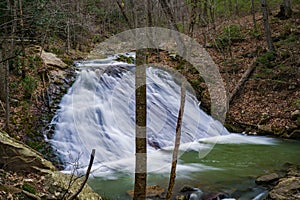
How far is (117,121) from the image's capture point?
1084 cm

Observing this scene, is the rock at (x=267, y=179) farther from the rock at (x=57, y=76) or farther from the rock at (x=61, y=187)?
the rock at (x=57, y=76)

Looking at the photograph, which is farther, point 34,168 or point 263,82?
point 263,82

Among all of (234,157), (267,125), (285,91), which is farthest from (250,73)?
(234,157)

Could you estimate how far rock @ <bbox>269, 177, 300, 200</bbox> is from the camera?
5.73 metres

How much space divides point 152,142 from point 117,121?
1533 mm

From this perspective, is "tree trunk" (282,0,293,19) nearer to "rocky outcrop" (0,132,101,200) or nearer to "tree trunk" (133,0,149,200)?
"tree trunk" (133,0,149,200)

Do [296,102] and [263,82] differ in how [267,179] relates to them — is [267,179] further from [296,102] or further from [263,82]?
[263,82]

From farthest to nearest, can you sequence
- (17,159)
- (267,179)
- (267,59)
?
1. (267,59)
2. (267,179)
3. (17,159)

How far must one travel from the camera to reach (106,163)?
336 inches

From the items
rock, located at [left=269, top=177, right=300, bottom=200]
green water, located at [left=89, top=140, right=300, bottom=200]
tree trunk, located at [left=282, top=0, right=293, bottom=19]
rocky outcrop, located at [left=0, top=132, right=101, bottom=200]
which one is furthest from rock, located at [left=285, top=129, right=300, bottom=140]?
tree trunk, located at [left=282, top=0, right=293, bottom=19]

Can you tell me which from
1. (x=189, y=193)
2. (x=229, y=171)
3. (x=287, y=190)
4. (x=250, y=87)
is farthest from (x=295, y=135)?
(x=189, y=193)

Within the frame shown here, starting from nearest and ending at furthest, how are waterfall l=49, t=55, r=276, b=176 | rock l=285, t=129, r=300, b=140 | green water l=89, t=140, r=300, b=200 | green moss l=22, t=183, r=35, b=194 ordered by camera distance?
green moss l=22, t=183, r=35, b=194, green water l=89, t=140, r=300, b=200, waterfall l=49, t=55, r=276, b=176, rock l=285, t=129, r=300, b=140

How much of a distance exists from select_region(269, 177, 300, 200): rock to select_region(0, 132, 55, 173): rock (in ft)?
14.0

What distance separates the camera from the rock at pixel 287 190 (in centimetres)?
573
